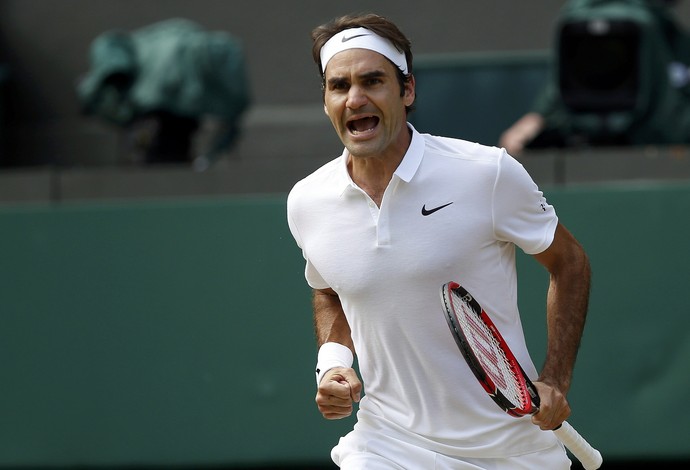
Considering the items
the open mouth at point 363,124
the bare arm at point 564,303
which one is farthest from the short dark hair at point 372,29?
the bare arm at point 564,303

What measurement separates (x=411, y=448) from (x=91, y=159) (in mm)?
6862

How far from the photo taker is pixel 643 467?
7.66 m

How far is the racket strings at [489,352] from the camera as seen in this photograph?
342 centimetres

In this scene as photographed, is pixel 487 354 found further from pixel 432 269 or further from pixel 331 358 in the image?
pixel 331 358

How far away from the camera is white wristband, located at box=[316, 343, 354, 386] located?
3.89 metres

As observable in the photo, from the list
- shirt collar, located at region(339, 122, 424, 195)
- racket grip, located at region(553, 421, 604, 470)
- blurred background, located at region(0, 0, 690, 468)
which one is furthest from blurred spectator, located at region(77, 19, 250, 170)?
racket grip, located at region(553, 421, 604, 470)

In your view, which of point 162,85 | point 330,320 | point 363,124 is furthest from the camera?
point 162,85

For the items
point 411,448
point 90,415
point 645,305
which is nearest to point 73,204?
point 90,415

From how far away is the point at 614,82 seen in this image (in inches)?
293

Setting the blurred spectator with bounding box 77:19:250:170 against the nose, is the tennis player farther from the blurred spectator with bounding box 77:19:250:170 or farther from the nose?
the blurred spectator with bounding box 77:19:250:170

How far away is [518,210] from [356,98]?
54cm

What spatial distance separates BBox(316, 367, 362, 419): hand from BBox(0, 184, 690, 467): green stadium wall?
3573 mm

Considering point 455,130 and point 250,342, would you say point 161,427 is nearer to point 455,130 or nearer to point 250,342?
point 250,342

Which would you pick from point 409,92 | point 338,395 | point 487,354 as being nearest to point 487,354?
point 487,354
